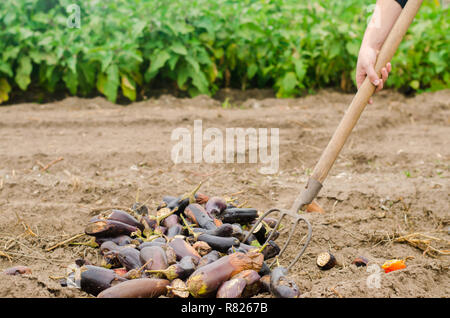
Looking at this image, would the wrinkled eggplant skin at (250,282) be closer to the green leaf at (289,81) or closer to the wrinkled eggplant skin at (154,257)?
the wrinkled eggplant skin at (154,257)

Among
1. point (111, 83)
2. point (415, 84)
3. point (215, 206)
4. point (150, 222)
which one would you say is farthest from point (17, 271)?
point (415, 84)

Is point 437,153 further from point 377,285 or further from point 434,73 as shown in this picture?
point 377,285

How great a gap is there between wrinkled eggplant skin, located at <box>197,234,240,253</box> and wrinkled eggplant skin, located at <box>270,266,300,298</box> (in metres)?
0.31

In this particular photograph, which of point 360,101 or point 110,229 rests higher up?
point 360,101

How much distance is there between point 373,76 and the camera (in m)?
2.37

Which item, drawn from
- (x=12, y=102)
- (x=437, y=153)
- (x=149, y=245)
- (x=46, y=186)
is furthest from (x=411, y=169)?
(x=12, y=102)

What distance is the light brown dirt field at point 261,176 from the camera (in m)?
2.34

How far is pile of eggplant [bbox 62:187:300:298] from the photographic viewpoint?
6.52 ft

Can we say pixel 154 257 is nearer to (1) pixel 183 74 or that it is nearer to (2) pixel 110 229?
(2) pixel 110 229

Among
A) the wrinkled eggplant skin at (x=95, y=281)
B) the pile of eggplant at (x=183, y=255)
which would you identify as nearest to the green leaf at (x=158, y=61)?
the pile of eggplant at (x=183, y=255)

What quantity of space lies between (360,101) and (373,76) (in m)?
0.14

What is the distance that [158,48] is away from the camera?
6.29m

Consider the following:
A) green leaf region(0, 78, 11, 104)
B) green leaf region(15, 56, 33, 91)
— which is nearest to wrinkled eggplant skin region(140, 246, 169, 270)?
green leaf region(15, 56, 33, 91)

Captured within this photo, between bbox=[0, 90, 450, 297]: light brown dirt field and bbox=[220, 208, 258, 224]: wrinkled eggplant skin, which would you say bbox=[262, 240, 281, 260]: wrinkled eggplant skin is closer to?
bbox=[0, 90, 450, 297]: light brown dirt field
